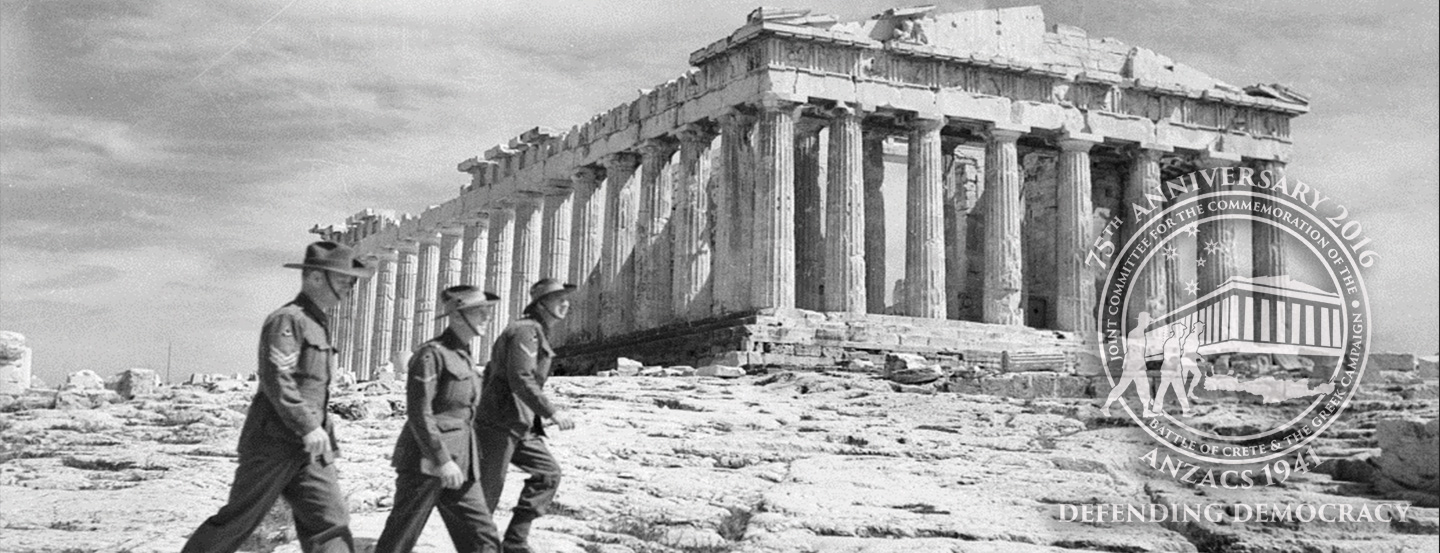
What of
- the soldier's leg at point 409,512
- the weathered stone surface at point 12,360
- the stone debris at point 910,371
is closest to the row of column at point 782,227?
the stone debris at point 910,371

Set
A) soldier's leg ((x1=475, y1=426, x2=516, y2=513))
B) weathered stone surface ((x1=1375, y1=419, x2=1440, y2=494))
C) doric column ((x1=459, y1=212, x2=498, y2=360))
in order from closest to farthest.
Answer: soldier's leg ((x1=475, y1=426, x2=516, y2=513)) → weathered stone surface ((x1=1375, y1=419, x2=1440, y2=494)) → doric column ((x1=459, y1=212, x2=498, y2=360))

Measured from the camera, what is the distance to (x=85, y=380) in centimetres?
3294

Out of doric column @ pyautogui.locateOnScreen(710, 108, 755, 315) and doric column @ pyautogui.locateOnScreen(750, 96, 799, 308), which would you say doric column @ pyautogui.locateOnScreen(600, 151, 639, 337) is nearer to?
doric column @ pyautogui.locateOnScreen(710, 108, 755, 315)

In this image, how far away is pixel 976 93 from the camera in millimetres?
39000

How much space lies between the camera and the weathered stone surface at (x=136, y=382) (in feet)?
97.7

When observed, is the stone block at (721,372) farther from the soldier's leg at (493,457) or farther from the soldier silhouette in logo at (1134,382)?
the soldier's leg at (493,457)

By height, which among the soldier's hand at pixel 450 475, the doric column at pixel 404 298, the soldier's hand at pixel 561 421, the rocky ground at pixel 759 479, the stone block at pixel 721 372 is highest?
the doric column at pixel 404 298

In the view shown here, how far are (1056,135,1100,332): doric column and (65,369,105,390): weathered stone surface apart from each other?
22.7 m

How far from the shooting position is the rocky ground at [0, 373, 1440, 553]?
554 inches

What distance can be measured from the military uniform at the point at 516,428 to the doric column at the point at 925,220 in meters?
26.9

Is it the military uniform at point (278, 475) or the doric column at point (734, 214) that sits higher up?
the doric column at point (734, 214)

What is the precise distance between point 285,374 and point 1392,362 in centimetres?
2628

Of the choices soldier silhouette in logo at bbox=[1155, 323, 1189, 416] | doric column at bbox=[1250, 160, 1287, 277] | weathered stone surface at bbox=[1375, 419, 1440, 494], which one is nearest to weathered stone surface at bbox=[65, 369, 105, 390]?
soldier silhouette in logo at bbox=[1155, 323, 1189, 416]

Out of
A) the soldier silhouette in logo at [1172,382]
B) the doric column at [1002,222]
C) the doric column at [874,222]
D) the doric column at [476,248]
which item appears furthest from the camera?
the doric column at [476,248]
